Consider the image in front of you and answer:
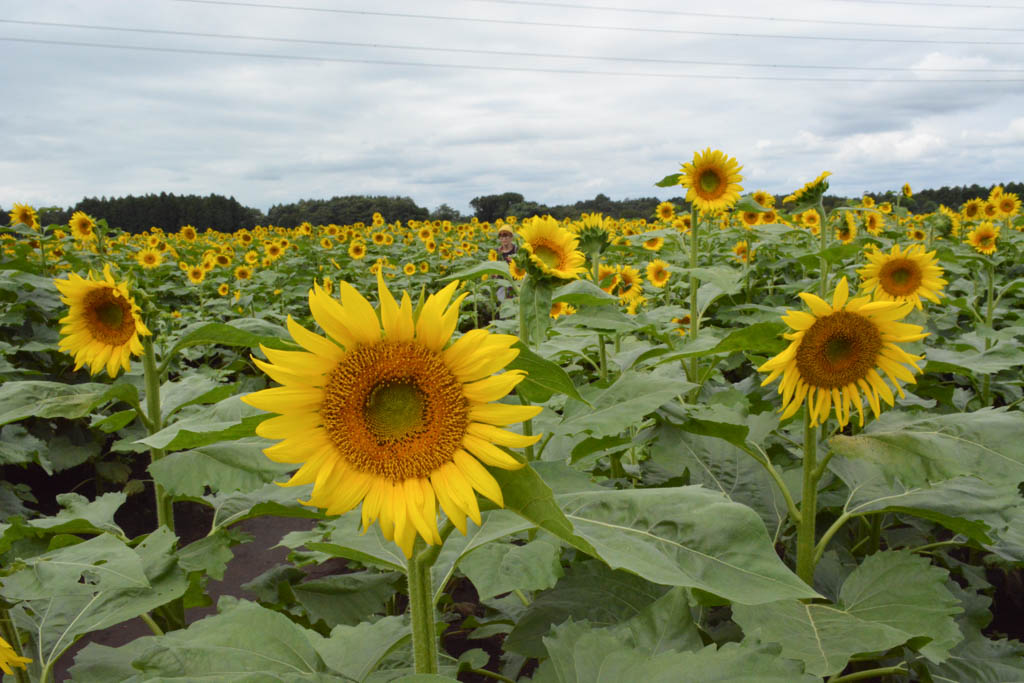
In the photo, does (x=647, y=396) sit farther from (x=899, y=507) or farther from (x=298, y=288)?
(x=298, y=288)

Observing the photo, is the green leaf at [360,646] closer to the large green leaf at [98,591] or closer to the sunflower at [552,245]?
the large green leaf at [98,591]

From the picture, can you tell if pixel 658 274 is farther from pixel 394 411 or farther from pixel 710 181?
pixel 394 411

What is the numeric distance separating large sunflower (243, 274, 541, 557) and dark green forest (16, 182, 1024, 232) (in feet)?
28.5

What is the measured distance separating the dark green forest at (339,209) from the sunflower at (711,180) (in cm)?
533

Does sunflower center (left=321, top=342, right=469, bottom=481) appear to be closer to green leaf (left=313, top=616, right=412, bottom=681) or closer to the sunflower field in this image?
the sunflower field

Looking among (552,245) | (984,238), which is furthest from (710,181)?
(984,238)

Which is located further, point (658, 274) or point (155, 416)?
point (658, 274)

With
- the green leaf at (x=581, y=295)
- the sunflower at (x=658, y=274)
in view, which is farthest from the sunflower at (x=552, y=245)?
the sunflower at (x=658, y=274)

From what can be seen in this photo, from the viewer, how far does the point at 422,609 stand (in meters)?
1.32

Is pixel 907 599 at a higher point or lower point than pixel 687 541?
lower

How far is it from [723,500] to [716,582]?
0.64 ft

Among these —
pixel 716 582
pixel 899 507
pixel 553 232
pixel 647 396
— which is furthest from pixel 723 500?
pixel 553 232

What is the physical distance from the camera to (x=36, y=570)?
1559 mm

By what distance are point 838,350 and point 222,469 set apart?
5.54ft
